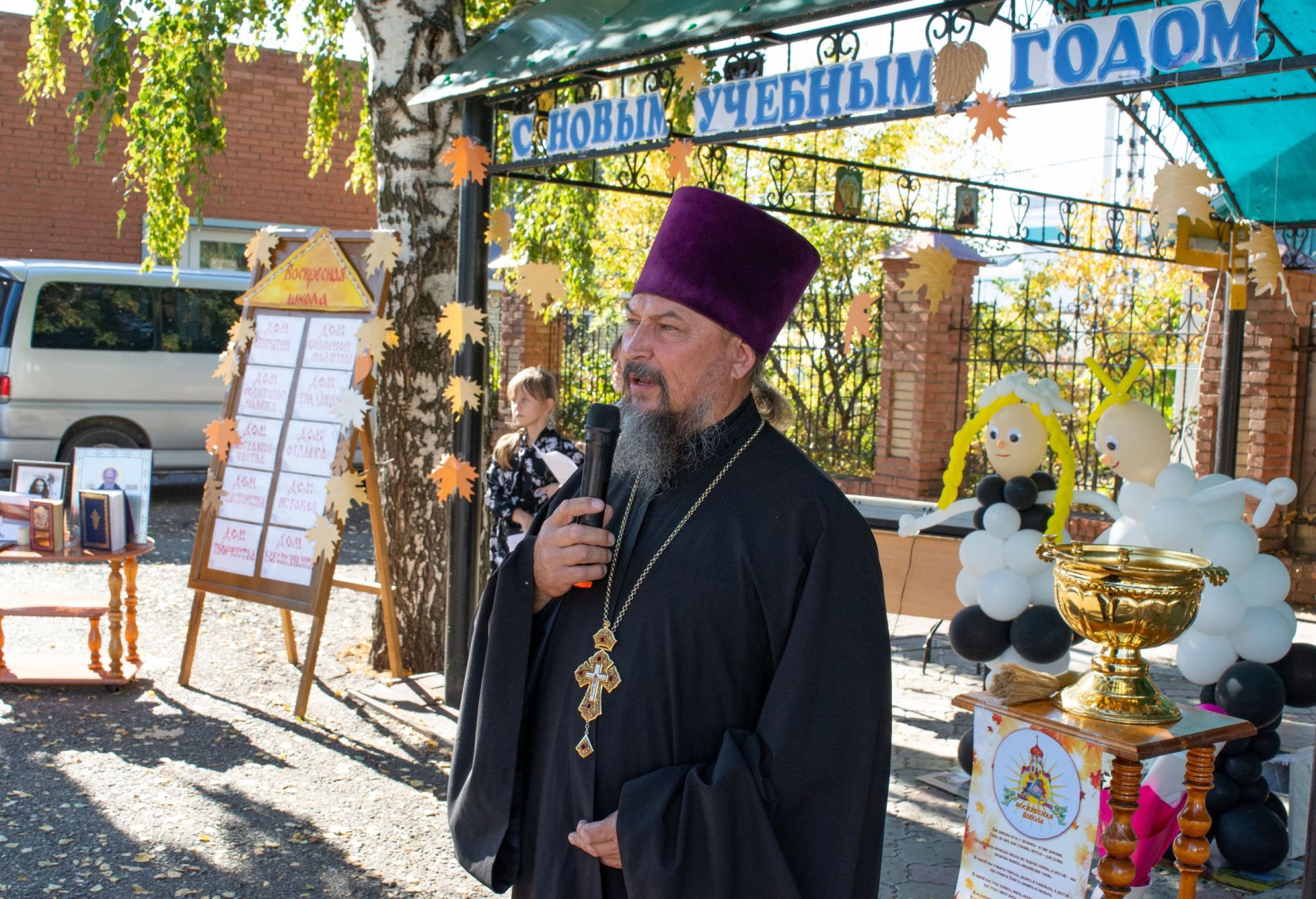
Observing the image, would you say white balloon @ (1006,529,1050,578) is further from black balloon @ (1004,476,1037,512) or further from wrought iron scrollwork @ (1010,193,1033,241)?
wrought iron scrollwork @ (1010,193,1033,241)

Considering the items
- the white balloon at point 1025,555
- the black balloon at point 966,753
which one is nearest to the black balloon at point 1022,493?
the white balloon at point 1025,555

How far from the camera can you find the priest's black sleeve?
6.05ft

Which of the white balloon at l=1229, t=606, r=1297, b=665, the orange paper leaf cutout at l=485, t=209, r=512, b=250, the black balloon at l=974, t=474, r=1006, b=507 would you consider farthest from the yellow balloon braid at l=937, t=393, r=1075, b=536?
the orange paper leaf cutout at l=485, t=209, r=512, b=250

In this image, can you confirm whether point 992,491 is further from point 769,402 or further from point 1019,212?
point 1019,212

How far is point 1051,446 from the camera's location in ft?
15.1

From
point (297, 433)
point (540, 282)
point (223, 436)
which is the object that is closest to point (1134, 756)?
point (540, 282)

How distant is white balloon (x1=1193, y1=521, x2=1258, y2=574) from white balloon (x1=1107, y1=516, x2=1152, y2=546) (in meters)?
0.17

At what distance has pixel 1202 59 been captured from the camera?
3.24 meters

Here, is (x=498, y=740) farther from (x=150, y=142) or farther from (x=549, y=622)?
(x=150, y=142)

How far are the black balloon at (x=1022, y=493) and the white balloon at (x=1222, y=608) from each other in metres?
0.71

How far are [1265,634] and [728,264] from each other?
8.90ft

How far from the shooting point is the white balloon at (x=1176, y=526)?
395cm

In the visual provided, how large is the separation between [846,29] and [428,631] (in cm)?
362

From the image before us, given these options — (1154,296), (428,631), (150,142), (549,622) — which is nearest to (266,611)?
(428,631)
